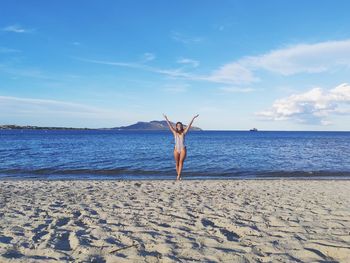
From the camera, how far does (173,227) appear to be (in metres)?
6.59

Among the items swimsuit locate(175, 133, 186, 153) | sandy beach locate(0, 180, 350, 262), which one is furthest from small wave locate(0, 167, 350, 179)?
sandy beach locate(0, 180, 350, 262)

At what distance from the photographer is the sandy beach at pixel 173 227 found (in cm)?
518

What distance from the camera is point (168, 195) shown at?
10.4m

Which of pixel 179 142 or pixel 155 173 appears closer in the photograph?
pixel 179 142

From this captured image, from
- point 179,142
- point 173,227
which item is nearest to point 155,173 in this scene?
point 179,142

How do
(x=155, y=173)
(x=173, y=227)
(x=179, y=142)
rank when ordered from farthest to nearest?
(x=155, y=173) → (x=179, y=142) → (x=173, y=227)

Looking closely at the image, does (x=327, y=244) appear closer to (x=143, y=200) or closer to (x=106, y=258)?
(x=106, y=258)

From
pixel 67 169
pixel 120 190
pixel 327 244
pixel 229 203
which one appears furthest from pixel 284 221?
pixel 67 169

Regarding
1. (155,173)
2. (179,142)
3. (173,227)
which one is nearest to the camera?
(173,227)

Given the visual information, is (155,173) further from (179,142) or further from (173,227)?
(173,227)

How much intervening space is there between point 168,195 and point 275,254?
18.0 ft

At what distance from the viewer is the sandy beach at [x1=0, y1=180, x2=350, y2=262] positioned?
5180 mm

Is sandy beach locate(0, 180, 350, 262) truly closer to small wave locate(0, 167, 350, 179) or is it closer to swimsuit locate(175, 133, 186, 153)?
swimsuit locate(175, 133, 186, 153)

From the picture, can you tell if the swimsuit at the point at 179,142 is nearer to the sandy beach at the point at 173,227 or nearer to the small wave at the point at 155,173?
the sandy beach at the point at 173,227
